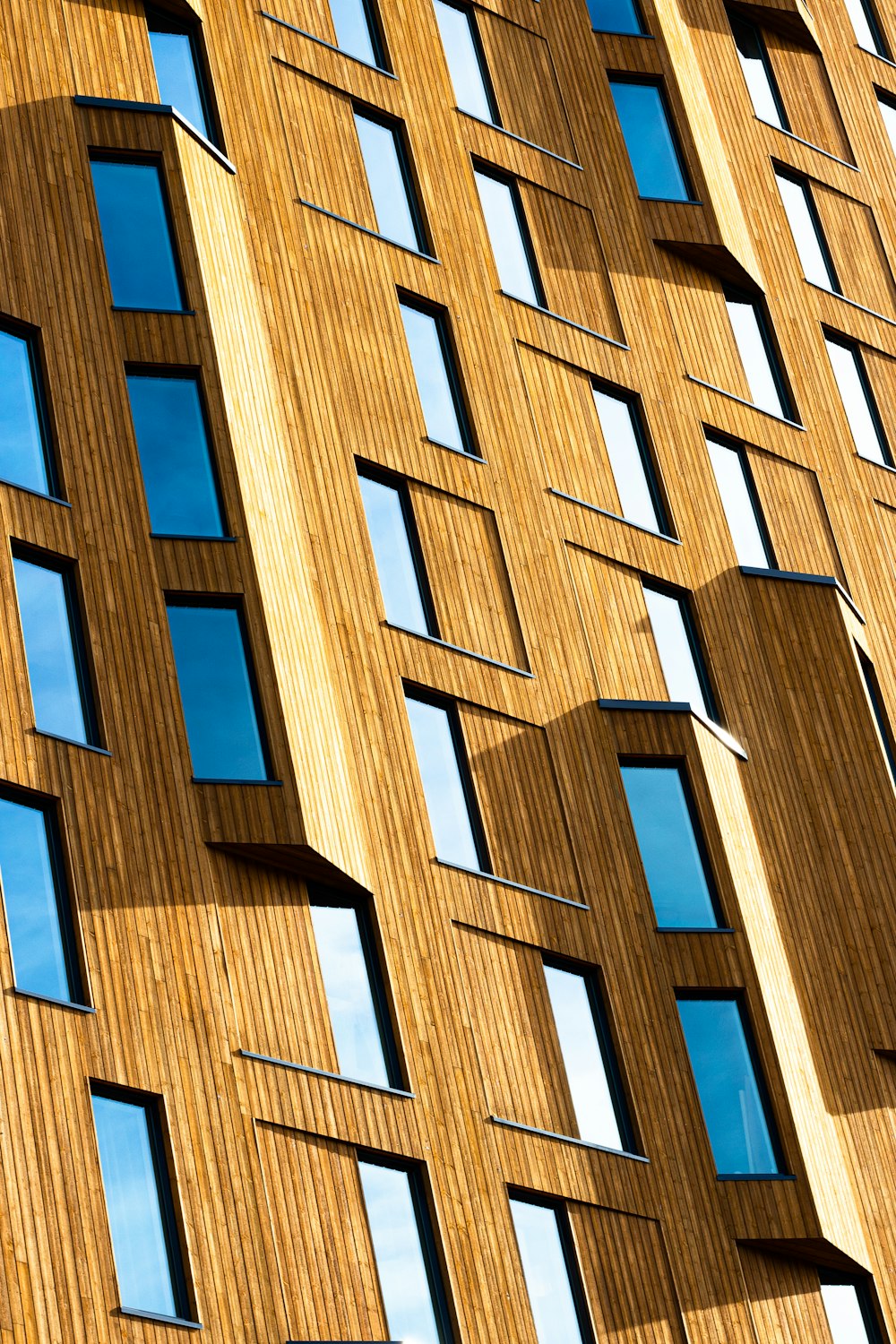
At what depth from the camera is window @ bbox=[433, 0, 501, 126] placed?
32.4 m

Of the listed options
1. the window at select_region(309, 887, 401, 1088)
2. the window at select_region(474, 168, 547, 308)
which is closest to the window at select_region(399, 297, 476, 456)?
the window at select_region(474, 168, 547, 308)

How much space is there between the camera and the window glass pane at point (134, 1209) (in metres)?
19.1

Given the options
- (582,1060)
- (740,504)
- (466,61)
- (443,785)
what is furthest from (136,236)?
(582,1060)

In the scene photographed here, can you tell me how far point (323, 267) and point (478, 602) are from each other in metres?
5.42

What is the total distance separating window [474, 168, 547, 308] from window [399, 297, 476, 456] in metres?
1.77

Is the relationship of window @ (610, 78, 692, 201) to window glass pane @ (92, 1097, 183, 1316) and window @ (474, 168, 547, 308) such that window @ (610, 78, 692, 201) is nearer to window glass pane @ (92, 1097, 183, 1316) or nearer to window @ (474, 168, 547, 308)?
window @ (474, 168, 547, 308)

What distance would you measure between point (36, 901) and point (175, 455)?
629 centimetres

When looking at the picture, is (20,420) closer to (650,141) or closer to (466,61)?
(466,61)

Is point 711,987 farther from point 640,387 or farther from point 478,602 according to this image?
point 640,387

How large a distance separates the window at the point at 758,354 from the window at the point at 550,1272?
1518cm

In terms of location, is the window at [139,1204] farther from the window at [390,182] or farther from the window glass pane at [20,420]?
the window at [390,182]

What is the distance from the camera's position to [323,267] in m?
28.2

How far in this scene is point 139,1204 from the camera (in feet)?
64.1

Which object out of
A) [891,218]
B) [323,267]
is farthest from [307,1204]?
[891,218]
